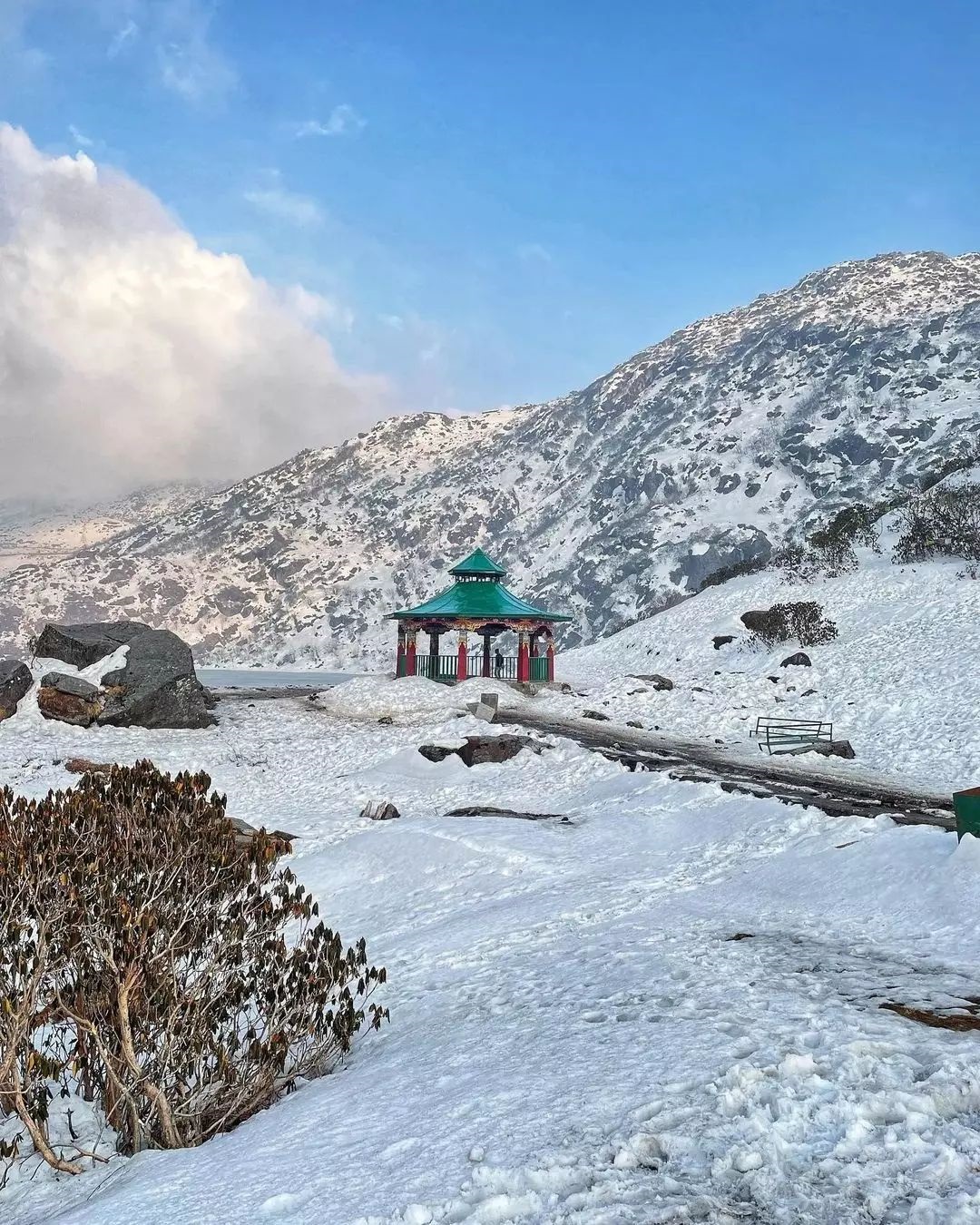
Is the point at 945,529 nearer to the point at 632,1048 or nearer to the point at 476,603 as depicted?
the point at 476,603

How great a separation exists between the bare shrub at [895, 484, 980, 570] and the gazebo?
18236 millimetres

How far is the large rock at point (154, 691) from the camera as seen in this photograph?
26.0 meters

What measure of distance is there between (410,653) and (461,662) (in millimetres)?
4216

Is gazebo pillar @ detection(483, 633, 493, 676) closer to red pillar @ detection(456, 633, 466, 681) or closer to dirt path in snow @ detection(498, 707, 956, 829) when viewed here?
red pillar @ detection(456, 633, 466, 681)

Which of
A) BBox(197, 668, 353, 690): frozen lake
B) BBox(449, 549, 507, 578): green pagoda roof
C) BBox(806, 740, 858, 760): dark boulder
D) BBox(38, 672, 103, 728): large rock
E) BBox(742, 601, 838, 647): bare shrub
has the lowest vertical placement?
BBox(197, 668, 353, 690): frozen lake

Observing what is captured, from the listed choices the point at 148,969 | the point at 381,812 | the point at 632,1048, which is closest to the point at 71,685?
the point at 381,812

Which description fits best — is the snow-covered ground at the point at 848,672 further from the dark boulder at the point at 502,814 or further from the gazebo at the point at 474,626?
the dark boulder at the point at 502,814

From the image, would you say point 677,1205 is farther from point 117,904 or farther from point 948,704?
point 948,704

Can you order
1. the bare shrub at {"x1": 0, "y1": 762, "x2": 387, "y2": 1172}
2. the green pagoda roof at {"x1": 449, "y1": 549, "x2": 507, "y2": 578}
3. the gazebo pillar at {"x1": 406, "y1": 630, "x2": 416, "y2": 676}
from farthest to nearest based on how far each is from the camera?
1. the green pagoda roof at {"x1": 449, "y1": 549, "x2": 507, "y2": 578}
2. the gazebo pillar at {"x1": 406, "y1": 630, "x2": 416, "y2": 676}
3. the bare shrub at {"x1": 0, "y1": 762, "x2": 387, "y2": 1172}

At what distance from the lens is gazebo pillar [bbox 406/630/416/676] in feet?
132

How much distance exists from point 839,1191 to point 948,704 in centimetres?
2338

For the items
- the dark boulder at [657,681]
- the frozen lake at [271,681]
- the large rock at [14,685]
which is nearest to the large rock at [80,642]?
the large rock at [14,685]

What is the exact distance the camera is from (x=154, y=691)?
2642 cm

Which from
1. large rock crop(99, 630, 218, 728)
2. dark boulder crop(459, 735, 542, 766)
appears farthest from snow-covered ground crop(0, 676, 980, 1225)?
large rock crop(99, 630, 218, 728)
